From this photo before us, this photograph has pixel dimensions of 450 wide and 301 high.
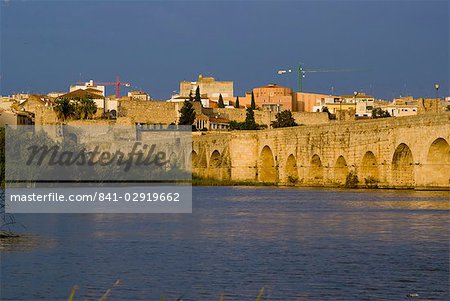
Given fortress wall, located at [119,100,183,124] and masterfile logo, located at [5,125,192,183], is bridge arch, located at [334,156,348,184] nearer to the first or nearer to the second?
masterfile logo, located at [5,125,192,183]

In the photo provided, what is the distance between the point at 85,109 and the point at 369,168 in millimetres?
39511

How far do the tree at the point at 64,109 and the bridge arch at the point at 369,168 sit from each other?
3629 cm

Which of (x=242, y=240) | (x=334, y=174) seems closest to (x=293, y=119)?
(x=334, y=174)

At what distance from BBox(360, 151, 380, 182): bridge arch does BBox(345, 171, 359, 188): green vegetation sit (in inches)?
20.5

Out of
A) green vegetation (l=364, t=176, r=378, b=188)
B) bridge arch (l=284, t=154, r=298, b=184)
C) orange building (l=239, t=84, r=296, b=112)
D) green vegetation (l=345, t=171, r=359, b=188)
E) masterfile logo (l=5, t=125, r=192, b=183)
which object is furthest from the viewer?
orange building (l=239, t=84, r=296, b=112)

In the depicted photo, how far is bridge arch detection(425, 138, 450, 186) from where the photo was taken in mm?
31797

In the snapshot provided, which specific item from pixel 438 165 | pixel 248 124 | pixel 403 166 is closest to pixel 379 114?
pixel 248 124

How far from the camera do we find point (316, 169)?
42.9 m

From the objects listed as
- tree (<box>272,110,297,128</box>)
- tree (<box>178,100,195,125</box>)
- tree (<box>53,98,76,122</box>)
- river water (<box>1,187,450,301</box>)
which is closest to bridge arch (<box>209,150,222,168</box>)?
tree (<box>178,100,195,125</box>)

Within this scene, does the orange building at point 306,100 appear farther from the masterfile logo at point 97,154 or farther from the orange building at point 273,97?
the masterfile logo at point 97,154

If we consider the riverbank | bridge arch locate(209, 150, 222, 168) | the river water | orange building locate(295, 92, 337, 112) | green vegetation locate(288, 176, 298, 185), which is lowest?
the river water

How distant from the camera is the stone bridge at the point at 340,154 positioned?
1267 inches

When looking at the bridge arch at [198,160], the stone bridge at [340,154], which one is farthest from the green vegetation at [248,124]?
the stone bridge at [340,154]

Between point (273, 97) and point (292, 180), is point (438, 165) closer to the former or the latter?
point (292, 180)
